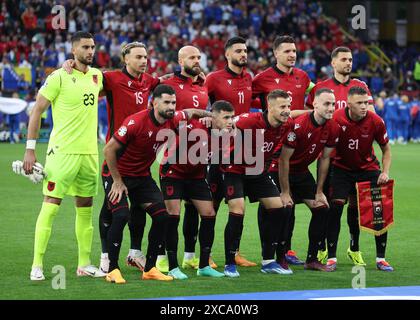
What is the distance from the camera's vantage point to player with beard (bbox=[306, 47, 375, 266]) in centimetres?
980

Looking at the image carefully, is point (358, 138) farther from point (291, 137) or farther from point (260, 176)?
point (260, 176)

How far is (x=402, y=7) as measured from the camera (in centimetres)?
4488

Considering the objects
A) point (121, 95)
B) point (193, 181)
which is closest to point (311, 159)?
point (193, 181)

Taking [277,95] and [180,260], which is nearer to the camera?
[277,95]

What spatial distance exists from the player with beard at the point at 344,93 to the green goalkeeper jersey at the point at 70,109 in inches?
96.7

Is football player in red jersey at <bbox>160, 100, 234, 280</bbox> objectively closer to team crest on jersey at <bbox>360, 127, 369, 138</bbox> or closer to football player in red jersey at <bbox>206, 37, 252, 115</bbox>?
football player in red jersey at <bbox>206, 37, 252, 115</bbox>

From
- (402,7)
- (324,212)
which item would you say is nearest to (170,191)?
(324,212)

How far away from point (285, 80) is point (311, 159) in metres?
0.97

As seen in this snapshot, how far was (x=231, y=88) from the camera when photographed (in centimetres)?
979

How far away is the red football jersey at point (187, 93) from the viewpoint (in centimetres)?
950

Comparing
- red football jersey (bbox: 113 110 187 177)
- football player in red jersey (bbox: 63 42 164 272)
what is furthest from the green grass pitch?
red football jersey (bbox: 113 110 187 177)

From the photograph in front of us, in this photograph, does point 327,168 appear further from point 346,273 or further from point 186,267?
point 186,267

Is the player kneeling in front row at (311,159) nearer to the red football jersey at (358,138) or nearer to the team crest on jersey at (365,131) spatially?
the red football jersey at (358,138)

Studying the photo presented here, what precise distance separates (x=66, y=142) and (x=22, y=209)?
5150 mm
